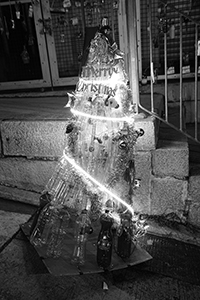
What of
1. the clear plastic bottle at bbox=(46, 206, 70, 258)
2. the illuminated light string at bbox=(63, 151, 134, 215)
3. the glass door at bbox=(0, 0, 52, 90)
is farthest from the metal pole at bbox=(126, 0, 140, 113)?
the glass door at bbox=(0, 0, 52, 90)

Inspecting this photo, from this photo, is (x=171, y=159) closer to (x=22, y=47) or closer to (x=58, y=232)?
(x=58, y=232)

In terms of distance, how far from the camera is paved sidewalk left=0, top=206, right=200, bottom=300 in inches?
94.8

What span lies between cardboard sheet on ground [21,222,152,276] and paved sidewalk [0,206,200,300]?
0.06 m

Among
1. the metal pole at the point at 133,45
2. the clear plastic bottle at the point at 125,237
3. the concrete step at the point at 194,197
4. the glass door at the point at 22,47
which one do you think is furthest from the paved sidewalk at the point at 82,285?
the glass door at the point at 22,47

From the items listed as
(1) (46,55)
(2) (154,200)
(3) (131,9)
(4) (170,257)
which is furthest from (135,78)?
(1) (46,55)

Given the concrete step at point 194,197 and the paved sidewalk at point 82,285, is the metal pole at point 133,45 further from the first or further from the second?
the paved sidewalk at point 82,285

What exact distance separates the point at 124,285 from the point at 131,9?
110 inches

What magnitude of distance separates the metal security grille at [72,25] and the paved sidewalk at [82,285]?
3677mm

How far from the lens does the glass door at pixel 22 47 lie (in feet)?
17.4

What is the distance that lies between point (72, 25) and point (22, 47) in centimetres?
121

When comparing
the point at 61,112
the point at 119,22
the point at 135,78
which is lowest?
the point at 61,112

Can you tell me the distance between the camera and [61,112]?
383 centimetres

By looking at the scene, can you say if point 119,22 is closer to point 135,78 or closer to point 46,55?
point 46,55

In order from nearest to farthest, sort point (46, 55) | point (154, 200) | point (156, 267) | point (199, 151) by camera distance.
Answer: point (156, 267), point (154, 200), point (199, 151), point (46, 55)
